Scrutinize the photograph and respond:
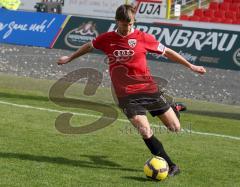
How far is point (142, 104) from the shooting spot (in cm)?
843

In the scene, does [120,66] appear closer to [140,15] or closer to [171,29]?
[171,29]

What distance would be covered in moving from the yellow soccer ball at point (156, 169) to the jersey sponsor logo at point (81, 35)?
1116 centimetres

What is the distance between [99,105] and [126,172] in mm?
6044

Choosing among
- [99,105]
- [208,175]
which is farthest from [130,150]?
[99,105]

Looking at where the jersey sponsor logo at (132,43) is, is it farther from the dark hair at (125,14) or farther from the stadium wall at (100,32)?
the stadium wall at (100,32)

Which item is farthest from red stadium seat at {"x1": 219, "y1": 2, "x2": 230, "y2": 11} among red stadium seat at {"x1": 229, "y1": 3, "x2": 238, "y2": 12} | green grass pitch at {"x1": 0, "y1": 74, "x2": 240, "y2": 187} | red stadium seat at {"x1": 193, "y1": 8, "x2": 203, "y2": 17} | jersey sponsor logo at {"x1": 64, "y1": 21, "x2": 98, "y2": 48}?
green grass pitch at {"x1": 0, "y1": 74, "x2": 240, "y2": 187}

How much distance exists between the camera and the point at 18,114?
12453 millimetres

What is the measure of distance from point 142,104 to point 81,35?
1097 centimetres

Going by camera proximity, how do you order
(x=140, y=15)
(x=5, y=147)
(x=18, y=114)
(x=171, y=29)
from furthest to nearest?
(x=140, y=15) → (x=171, y=29) → (x=18, y=114) → (x=5, y=147)

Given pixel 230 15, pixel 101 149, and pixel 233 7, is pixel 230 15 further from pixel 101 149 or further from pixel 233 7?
pixel 101 149

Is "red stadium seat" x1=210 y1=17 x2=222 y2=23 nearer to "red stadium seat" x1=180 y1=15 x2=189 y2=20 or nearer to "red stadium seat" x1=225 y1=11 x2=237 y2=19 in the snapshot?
"red stadium seat" x1=225 y1=11 x2=237 y2=19

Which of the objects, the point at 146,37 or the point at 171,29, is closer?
the point at 146,37

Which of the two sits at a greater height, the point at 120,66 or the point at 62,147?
the point at 120,66

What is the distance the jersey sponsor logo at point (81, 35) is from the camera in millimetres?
18969
